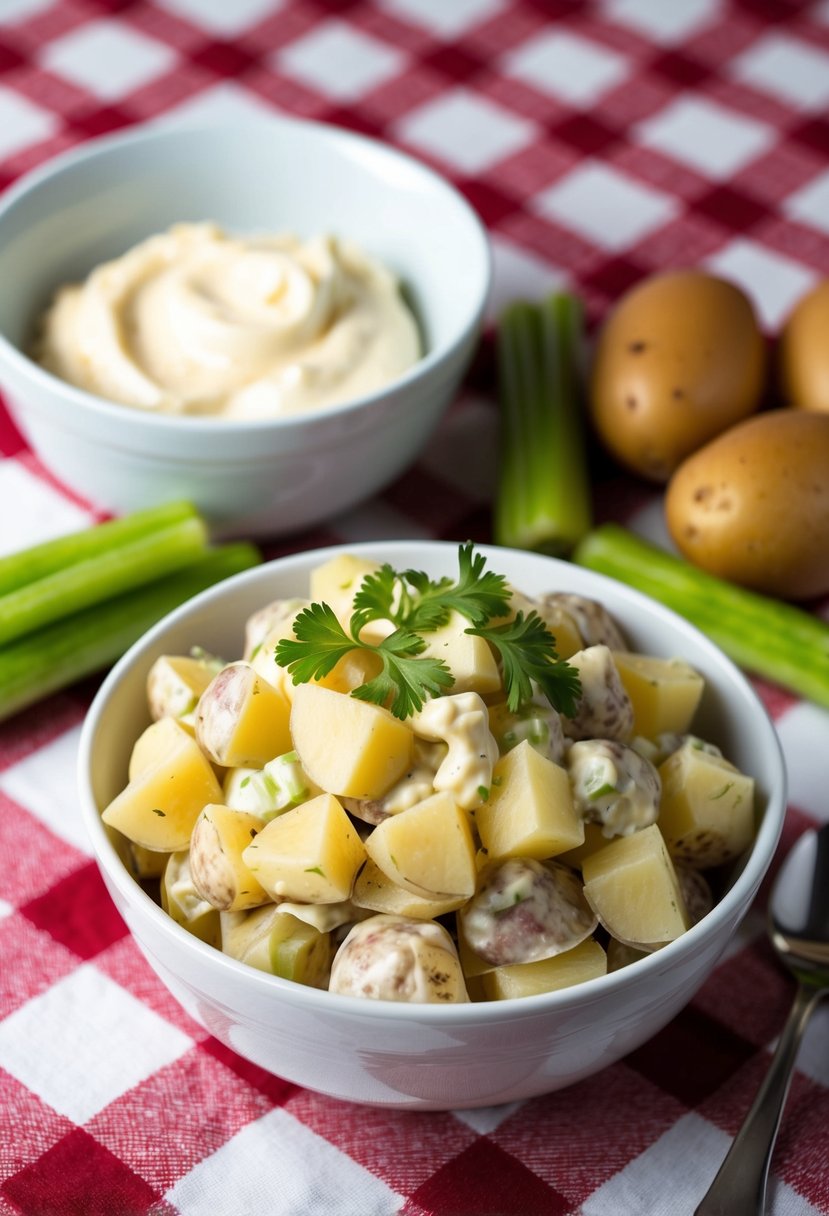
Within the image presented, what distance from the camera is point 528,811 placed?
1151 millimetres

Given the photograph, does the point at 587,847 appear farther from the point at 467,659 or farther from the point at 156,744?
the point at 156,744

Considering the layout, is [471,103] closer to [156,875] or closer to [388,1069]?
[156,875]

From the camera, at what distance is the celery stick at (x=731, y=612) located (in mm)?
1746

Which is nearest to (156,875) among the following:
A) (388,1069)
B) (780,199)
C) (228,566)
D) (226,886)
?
(226,886)

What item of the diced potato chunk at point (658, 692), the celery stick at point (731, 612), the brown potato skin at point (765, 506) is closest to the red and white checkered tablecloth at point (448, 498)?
the celery stick at point (731, 612)

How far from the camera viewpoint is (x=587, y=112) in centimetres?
266

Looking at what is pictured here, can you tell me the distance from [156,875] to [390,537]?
0.76 metres

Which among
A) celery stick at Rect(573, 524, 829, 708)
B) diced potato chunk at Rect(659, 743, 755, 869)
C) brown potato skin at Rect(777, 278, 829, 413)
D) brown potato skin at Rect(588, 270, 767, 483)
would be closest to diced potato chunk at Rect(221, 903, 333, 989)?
diced potato chunk at Rect(659, 743, 755, 869)

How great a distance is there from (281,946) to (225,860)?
0.09 metres

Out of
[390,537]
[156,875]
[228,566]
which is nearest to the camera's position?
[156,875]

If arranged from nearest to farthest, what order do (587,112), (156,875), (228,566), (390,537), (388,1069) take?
(388,1069), (156,875), (228,566), (390,537), (587,112)

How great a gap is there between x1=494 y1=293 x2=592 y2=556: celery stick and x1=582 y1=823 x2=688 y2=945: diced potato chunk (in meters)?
0.74

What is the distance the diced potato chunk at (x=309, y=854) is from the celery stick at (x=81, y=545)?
665mm

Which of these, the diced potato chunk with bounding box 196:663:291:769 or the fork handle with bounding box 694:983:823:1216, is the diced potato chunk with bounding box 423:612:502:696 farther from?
the fork handle with bounding box 694:983:823:1216
